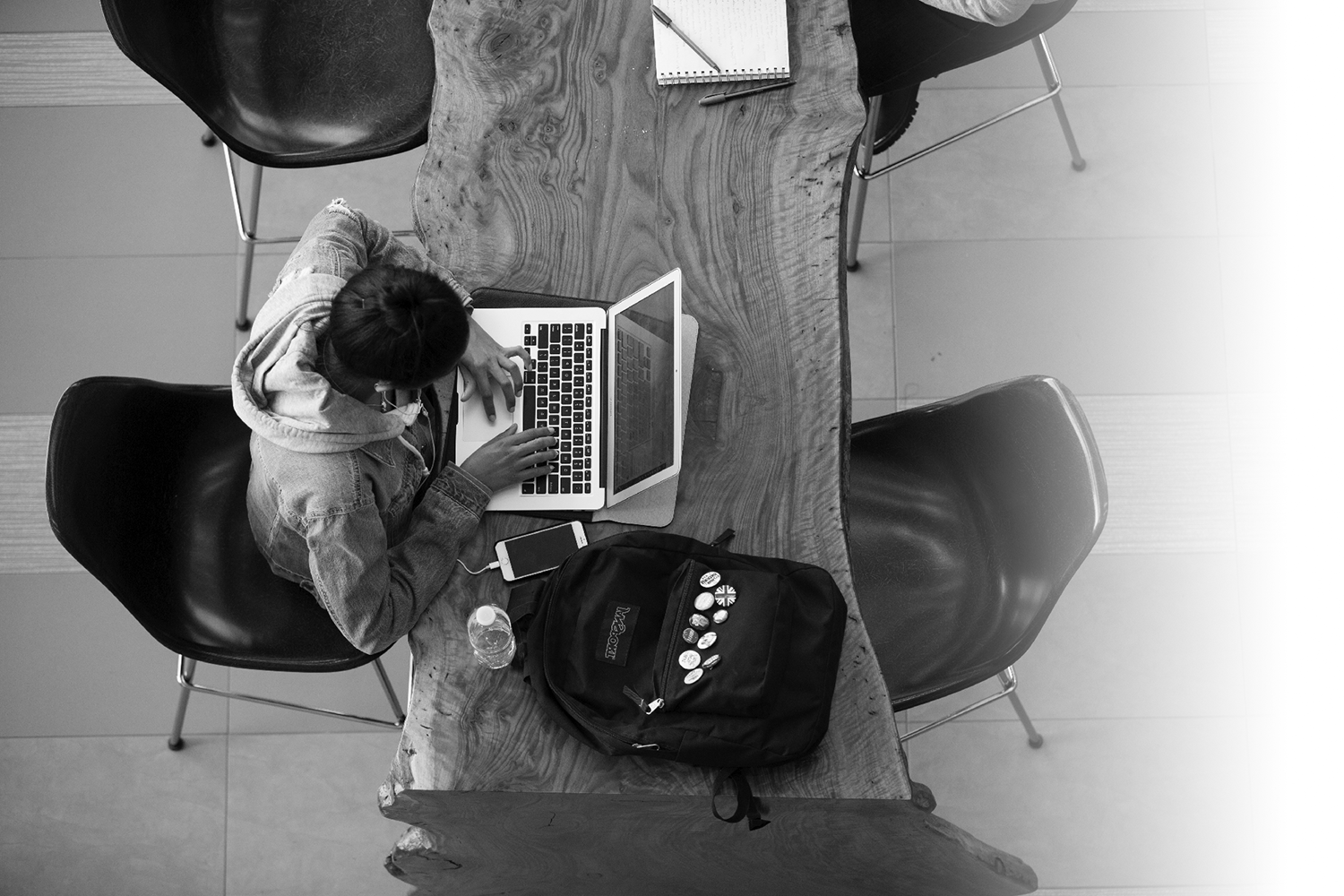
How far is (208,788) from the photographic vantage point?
8.00ft

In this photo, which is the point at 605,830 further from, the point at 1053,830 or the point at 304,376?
the point at 1053,830

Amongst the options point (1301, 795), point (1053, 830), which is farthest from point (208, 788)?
point (1301, 795)

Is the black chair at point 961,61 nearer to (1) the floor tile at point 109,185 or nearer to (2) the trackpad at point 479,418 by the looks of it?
(2) the trackpad at point 479,418

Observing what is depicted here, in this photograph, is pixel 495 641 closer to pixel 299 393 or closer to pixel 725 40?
pixel 299 393

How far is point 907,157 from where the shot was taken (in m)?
2.59

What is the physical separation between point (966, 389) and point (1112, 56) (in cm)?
98

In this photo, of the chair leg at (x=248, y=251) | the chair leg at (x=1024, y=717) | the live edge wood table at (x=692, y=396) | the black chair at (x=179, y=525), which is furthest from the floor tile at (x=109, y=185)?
the chair leg at (x=1024, y=717)

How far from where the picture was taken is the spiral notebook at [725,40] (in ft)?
6.17

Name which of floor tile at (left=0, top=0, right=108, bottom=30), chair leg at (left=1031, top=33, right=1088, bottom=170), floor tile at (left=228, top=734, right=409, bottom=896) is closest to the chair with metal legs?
chair leg at (left=1031, top=33, right=1088, bottom=170)

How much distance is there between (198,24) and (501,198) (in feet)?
2.87

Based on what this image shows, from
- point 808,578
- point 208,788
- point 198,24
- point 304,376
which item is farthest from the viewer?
point 208,788

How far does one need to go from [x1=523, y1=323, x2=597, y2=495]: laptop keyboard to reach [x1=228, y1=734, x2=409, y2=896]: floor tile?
1.03 metres

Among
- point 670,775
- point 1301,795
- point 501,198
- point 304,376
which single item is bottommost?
point 1301,795

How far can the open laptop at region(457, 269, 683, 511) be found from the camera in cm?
169
